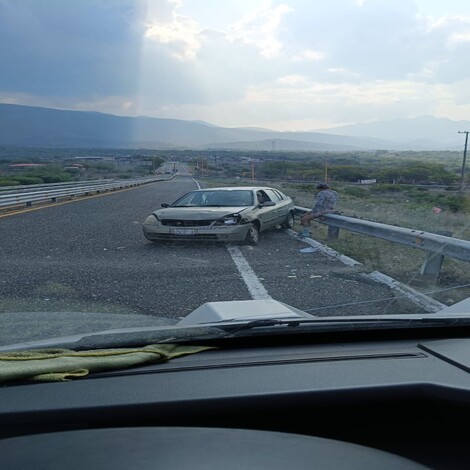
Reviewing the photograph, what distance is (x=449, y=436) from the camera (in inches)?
82.7

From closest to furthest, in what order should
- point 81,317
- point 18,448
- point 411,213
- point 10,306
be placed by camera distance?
point 18,448
point 81,317
point 10,306
point 411,213

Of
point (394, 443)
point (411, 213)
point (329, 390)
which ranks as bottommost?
point (411, 213)

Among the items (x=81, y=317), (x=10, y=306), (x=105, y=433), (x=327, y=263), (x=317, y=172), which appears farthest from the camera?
(x=317, y=172)

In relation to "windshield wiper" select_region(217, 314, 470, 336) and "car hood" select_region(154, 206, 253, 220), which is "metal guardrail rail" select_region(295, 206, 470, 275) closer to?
"car hood" select_region(154, 206, 253, 220)

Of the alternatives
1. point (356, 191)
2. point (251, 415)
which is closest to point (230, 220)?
point (251, 415)

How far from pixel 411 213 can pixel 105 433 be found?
55.3 feet

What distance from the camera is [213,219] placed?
10.1m

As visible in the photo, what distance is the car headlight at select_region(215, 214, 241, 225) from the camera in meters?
10.1

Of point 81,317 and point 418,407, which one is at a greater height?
point 418,407

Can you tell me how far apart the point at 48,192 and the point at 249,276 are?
1914 centimetres

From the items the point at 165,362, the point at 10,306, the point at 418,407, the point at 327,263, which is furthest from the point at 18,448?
the point at 327,263

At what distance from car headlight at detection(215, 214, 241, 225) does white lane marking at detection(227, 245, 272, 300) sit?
19.4 inches

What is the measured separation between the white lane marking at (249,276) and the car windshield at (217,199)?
1714 millimetres

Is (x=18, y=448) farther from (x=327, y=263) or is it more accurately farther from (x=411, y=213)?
(x=411, y=213)
